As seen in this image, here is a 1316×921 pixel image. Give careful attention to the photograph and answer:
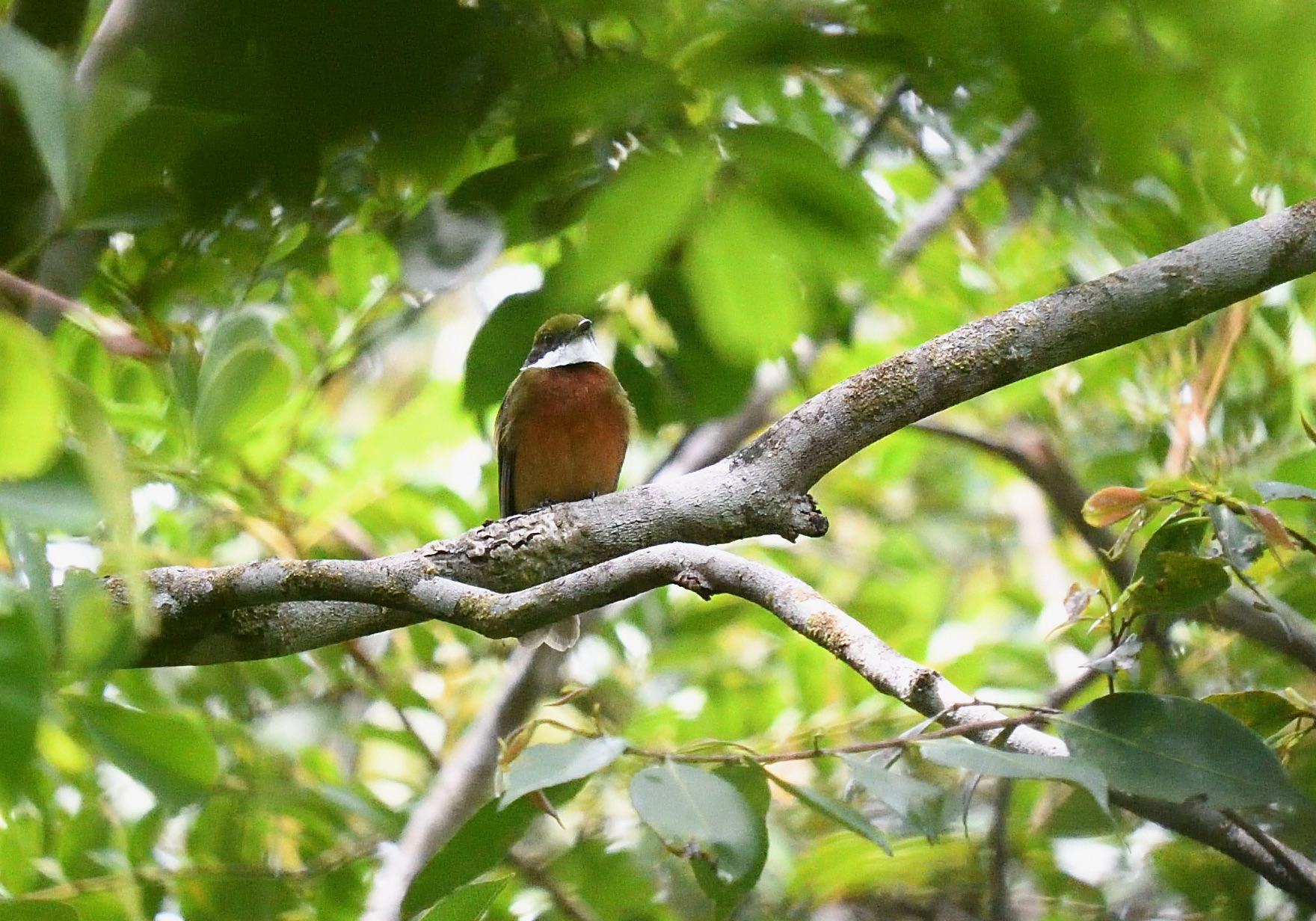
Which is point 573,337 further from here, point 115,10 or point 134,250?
point 115,10

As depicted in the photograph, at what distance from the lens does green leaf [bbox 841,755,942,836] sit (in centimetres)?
168

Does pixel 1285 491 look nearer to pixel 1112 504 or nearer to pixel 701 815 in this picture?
pixel 1112 504

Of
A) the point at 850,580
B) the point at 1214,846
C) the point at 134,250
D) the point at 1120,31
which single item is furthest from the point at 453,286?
the point at 850,580

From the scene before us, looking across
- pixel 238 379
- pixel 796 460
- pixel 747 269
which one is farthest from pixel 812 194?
pixel 238 379

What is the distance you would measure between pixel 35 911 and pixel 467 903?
761 millimetres

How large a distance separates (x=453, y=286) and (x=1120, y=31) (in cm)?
148

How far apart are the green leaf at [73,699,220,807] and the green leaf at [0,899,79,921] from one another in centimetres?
25

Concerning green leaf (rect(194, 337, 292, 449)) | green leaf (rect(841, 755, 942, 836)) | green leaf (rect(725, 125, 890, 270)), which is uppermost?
green leaf (rect(725, 125, 890, 270))

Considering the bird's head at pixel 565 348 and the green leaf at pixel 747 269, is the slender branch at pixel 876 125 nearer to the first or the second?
the green leaf at pixel 747 269

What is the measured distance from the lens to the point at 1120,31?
4.66ft

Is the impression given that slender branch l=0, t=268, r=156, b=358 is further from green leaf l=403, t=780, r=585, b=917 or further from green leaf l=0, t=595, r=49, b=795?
green leaf l=403, t=780, r=585, b=917

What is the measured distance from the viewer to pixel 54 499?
3.84 ft

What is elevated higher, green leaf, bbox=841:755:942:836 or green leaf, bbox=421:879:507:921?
green leaf, bbox=841:755:942:836

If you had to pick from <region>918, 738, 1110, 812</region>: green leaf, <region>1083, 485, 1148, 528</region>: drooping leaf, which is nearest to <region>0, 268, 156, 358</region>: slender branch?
<region>918, 738, 1110, 812</region>: green leaf
